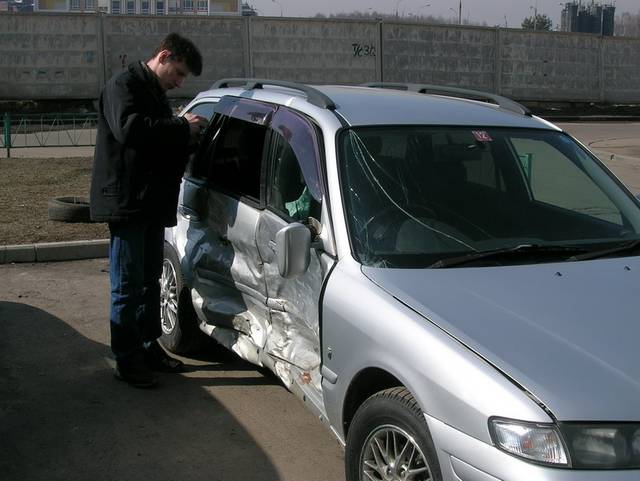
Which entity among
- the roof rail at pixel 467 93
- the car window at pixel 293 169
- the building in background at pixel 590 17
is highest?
the building in background at pixel 590 17

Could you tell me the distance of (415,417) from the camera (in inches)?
107

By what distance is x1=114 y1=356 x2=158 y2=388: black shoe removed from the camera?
4785 millimetres

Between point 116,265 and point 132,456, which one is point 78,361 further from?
point 132,456

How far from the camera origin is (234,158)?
4.66 m

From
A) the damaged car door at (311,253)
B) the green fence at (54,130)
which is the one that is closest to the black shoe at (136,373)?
the damaged car door at (311,253)

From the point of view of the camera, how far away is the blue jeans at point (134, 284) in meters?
4.55

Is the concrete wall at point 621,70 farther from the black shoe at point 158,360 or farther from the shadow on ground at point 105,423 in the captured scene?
the black shoe at point 158,360

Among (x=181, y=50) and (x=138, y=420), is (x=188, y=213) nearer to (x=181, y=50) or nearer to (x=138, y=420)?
(x=181, y=50)

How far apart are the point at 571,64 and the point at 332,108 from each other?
38.8 meters

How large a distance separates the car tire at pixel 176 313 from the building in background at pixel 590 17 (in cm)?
11778

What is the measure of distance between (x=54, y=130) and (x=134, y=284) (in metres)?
14.5

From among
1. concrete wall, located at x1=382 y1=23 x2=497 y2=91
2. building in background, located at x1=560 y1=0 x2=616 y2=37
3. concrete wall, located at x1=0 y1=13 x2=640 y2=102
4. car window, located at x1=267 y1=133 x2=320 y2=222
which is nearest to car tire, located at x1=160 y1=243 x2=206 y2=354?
car window, located at x1=267 y1=133 x2=320 y2=222

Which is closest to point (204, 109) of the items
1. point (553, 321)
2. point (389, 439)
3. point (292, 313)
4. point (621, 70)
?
point (292, 313)

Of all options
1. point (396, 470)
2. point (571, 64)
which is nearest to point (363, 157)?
point (396, 470)
